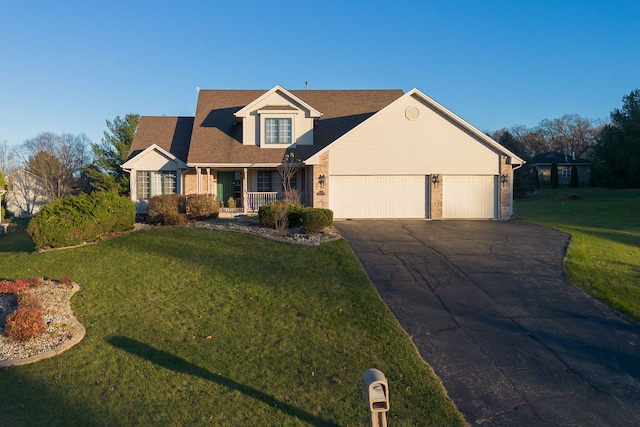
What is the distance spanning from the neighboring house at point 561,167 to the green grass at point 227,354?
157ft

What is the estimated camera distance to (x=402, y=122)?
18719 millimetres

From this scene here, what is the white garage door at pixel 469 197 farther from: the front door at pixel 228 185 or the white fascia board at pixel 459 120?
the front door at pixel 228 185

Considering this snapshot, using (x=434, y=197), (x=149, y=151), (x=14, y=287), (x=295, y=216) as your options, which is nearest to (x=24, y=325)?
(x=14, y=287)

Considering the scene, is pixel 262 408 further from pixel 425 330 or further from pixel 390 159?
pixel 390 159

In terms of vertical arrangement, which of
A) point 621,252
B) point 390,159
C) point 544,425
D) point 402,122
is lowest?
point 544,425

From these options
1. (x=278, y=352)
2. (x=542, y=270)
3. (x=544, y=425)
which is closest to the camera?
(x=544, y=425)

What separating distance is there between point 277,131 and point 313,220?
8697 mm

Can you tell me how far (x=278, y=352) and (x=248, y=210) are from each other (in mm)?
14024

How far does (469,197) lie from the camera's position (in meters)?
19.1

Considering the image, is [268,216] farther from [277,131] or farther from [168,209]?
[277,131]

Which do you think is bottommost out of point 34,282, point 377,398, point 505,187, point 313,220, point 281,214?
point 34,282

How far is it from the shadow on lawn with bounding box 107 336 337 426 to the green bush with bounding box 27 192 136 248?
325 inches

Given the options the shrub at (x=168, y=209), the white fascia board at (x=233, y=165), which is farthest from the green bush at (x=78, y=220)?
the white fascia board at (x=233, y=165)

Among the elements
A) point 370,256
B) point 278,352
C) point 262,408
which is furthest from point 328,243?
point 262,408
